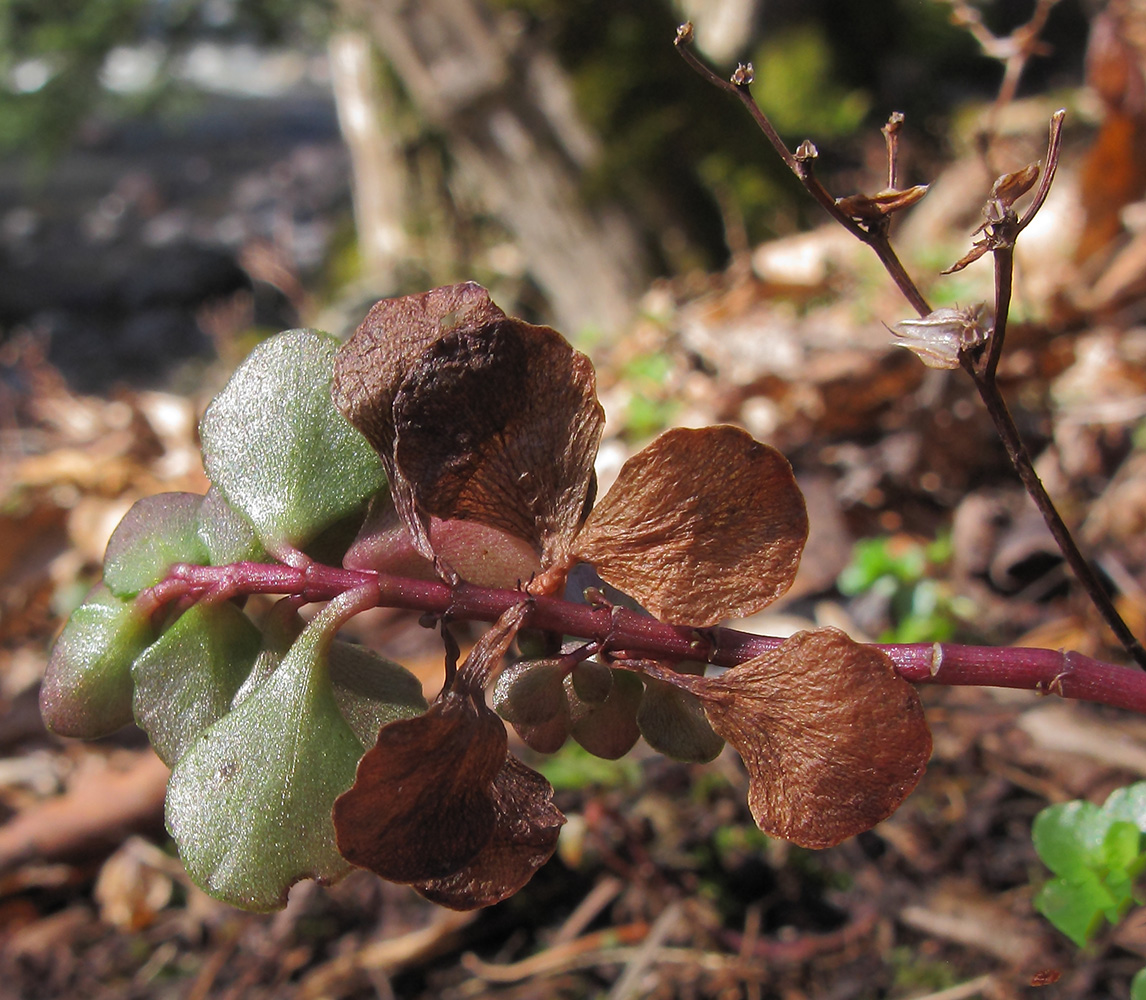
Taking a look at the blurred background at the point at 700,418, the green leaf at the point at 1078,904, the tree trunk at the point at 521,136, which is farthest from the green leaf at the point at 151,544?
the tree trunk at the point at 521,136

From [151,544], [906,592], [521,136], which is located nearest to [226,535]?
[151,544]

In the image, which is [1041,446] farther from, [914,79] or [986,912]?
[914,79]

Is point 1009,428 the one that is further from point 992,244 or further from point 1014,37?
point 1014,37

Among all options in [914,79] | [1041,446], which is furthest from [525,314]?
[1041,446]

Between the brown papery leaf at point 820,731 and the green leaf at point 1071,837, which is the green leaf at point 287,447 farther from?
the green leaf at point 1071,837

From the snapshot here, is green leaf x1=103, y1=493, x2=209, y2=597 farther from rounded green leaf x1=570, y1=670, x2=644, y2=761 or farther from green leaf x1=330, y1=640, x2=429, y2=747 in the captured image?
rounded green leaf x1=570, y1=670, x2=644, y2=761

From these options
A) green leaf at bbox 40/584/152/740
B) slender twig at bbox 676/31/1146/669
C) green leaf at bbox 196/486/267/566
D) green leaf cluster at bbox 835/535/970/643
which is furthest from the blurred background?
green leaf at bbox 40/584/152/740
